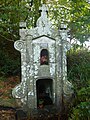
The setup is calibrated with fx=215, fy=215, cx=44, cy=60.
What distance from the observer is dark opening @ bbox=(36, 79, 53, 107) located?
6.52 meters

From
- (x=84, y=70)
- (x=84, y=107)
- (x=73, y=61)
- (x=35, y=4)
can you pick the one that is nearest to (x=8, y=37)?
(x=35, y=4)

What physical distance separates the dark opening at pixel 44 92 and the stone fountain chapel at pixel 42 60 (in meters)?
0.27

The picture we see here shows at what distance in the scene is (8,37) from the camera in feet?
28.2

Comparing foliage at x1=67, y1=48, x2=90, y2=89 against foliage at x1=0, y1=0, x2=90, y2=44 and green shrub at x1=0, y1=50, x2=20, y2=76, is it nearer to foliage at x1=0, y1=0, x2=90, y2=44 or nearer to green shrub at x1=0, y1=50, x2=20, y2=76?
foliage at x1=0, y1=0, x2=90, y2=44

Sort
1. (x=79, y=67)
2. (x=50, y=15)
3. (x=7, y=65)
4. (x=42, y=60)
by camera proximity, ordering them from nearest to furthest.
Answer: (x=42, y=60) < (x=79, y=67) < (x=7, y=65) < (x=50, y=15)

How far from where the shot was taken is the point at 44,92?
22.8ft

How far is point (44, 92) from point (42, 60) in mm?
1315

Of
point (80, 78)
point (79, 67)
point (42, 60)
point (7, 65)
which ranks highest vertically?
point (42, 60)

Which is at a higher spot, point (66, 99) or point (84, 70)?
point (84, 70)

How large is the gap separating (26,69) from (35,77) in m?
0.34

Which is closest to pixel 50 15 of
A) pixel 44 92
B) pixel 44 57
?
pixel 44 57

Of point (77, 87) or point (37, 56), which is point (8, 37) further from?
point (77, 87)

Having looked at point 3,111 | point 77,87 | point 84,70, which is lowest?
point 3,111

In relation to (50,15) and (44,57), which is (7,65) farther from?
(50,15)
